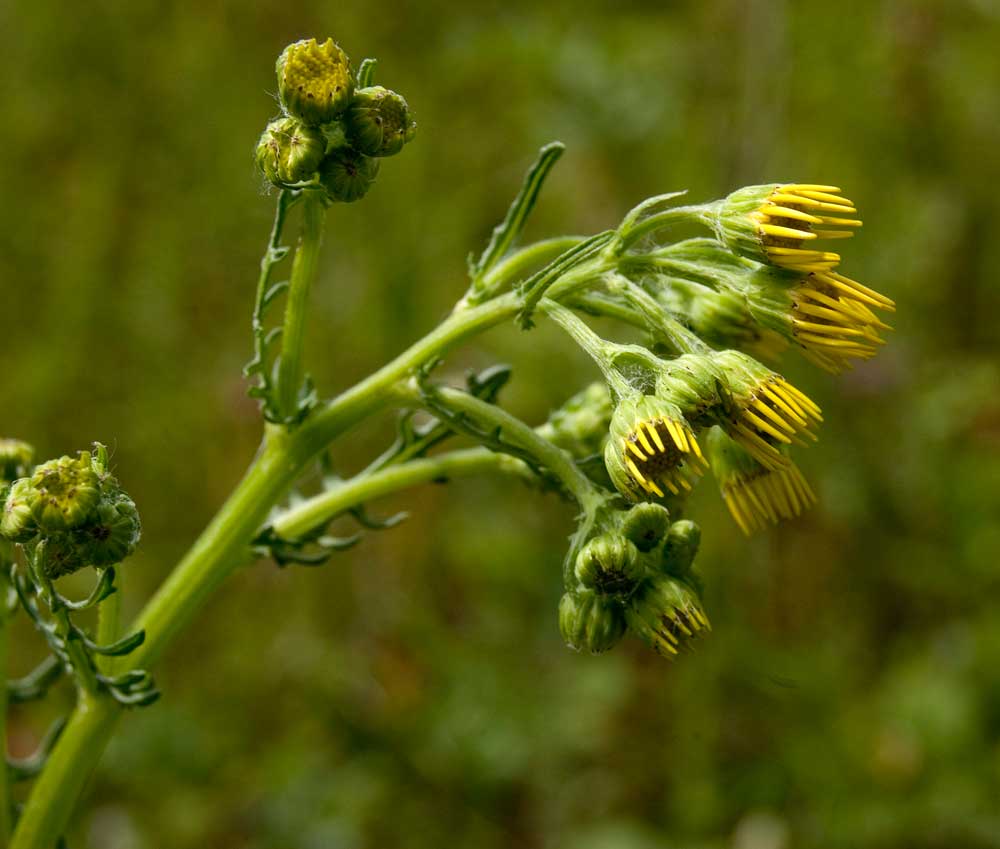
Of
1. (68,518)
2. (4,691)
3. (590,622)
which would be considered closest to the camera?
(68,518)

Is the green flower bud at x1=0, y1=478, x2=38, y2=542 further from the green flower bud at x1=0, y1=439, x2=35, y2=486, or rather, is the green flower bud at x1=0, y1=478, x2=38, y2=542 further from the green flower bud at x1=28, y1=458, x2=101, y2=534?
the green flower bud at x1=0, y1=439, x2=35, y2=486

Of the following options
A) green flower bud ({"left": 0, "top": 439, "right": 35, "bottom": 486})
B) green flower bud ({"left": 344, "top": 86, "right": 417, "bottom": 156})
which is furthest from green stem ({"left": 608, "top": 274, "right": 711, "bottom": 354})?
green flower bud ({"left": 0, "top": 439, "right": 35, "bottom": 486})

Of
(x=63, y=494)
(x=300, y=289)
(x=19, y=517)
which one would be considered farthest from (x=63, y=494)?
(x=300, y=289)

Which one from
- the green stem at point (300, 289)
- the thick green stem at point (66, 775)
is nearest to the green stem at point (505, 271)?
the green stem at point (300, 289)

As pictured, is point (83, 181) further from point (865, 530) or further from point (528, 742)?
point (865, 530)

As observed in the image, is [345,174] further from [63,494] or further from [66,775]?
[66,775]

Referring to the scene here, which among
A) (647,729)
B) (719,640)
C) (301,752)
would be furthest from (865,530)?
(301,752)
